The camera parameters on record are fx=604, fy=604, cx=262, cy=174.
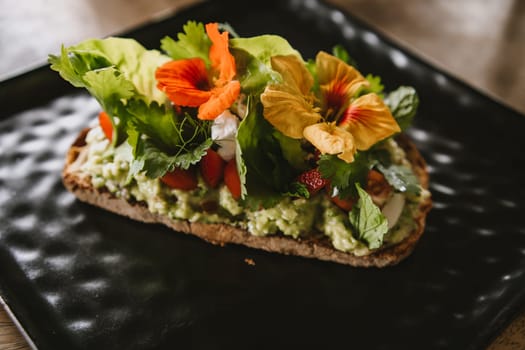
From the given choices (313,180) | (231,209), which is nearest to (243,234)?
(231,209)

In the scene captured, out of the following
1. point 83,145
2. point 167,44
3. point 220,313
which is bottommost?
point 220,313

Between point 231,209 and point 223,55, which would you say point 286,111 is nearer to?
point 223,55

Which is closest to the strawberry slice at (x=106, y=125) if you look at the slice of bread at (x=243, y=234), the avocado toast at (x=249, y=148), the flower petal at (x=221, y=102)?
the avocado toast at (x=249, y=148)

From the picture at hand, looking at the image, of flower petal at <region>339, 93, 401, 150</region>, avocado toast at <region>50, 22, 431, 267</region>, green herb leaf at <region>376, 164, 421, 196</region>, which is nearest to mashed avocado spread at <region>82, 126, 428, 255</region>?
avocado toast at <region>50, 22, 431, 267</region>

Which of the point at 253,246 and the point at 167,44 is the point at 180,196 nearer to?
the point at 253,246

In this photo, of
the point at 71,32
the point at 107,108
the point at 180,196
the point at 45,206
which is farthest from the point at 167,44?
the point at 71,32

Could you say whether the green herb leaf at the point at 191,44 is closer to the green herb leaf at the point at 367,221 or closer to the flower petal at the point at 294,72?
the flower petal at the point at 294,72
